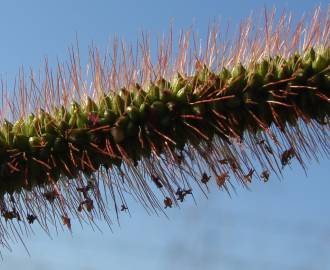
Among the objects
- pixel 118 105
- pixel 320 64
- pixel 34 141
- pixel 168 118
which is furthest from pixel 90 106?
pixel 320 64

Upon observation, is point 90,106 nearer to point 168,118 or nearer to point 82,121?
point 82,121

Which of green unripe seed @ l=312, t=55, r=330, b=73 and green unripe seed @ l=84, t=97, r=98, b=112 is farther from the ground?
green unripe seed @ l=84, t=97, r=98, b=112

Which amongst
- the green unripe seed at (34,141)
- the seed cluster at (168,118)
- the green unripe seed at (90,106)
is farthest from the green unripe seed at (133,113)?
the green unripe seed at (34,141)

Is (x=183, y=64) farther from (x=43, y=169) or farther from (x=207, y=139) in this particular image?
(x=43, y=169)

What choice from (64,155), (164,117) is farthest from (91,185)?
(164,117)

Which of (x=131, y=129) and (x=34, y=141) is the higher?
(x=34, y=141)

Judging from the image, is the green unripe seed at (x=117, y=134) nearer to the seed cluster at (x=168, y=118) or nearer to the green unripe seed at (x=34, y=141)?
the seed cluster at (x=168, y=118)

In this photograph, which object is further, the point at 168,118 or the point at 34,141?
the point at 34,141

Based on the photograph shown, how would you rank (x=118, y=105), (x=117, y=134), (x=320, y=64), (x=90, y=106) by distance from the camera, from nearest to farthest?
(x=320, y=64)
(x=117, y=134)
(x=118, y=105)
(x=90, y=106)

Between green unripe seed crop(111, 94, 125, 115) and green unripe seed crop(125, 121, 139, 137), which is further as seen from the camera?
green unripe seed crop(111, 94, 125, 115)

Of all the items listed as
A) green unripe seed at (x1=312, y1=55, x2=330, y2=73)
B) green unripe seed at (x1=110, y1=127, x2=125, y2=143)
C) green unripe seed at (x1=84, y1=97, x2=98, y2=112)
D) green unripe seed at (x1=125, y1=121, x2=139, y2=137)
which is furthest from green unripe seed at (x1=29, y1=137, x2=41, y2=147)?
green unripe seed at (x1=312, y1=55, x2=330, y2=73)

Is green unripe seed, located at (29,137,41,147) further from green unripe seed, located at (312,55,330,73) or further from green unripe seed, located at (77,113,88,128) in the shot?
green unripe seed, located at (312,55,330,73)
